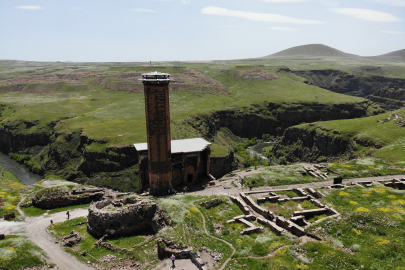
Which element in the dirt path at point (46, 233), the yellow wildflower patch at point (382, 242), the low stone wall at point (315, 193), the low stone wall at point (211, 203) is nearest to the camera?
the yellow wildflower patch at point (382, 242)

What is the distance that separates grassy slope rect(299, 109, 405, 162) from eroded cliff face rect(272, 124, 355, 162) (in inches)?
99.0

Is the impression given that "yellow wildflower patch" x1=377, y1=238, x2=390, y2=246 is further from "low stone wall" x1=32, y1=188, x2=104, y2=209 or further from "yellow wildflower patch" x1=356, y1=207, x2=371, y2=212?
"low stone wall" x1=32, y1=188, x2=104, y2=209

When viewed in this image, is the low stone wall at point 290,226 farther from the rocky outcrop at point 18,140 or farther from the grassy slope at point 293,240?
the rocky outcrop at point 18,140

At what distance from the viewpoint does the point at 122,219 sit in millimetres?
33938

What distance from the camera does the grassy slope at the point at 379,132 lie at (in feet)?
236

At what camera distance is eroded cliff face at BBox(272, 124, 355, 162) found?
9488 centimetres

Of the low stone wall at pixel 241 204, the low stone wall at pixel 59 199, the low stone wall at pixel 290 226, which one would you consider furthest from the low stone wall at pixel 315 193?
the low stone wall at pixel 59 199

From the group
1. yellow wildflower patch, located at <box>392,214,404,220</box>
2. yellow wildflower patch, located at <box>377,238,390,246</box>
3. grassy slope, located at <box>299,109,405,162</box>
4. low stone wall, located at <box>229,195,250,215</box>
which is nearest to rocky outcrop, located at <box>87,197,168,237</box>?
low stone wall, located at <box>229,195,250,215</box>

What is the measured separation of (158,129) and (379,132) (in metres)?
82.3

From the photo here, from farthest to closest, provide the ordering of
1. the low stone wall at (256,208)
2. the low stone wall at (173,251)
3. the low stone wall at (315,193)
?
the low stone wall at (315,193) < the low stone wall at (256,208) < the low stone wall at (173,251)

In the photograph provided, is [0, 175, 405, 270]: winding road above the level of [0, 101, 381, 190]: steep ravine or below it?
above

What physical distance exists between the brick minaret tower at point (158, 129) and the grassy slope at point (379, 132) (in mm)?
57776

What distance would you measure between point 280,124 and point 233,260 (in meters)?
123

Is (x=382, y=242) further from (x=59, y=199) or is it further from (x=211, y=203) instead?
(x=59, y=199)
